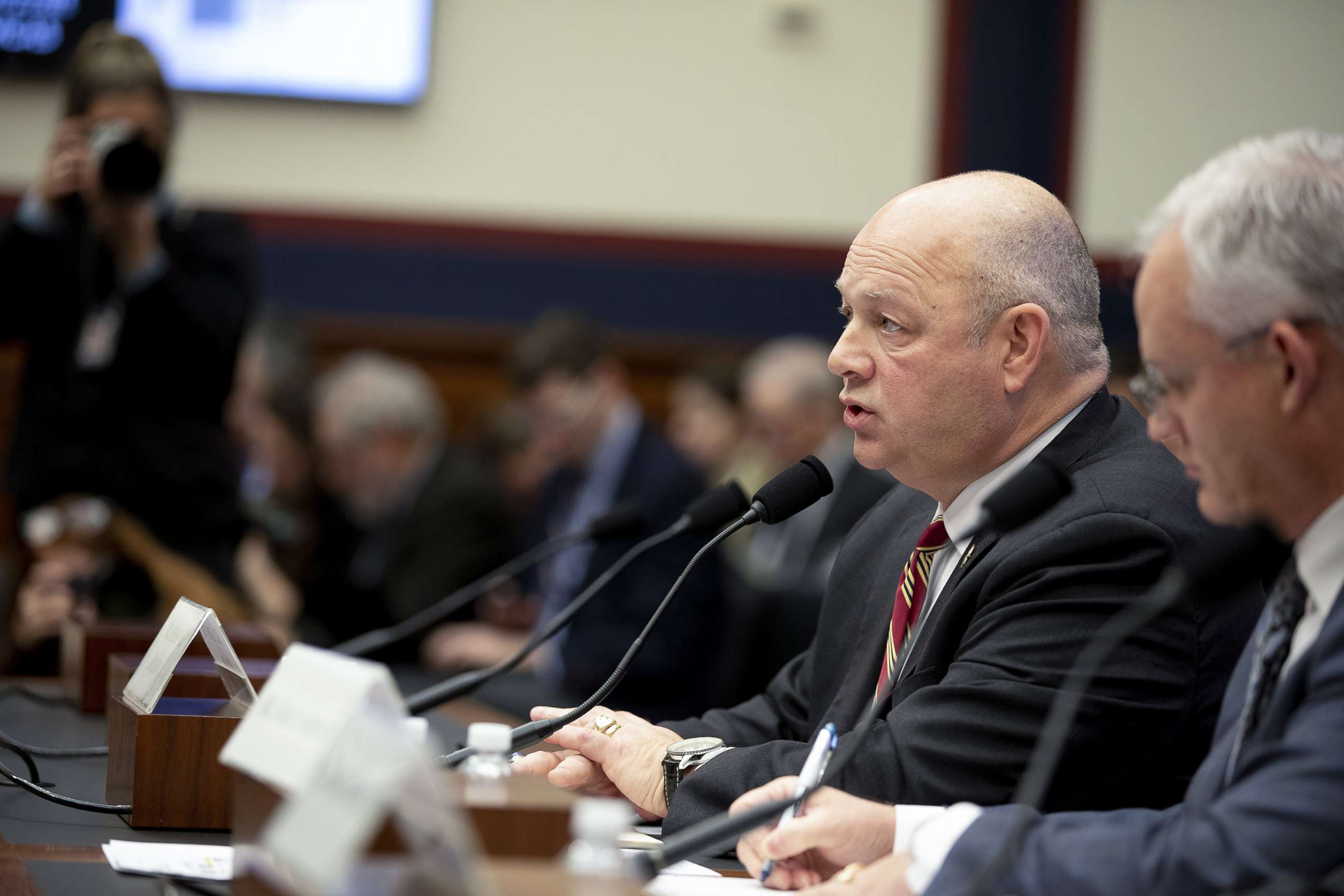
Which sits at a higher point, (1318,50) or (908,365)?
(1318,50)

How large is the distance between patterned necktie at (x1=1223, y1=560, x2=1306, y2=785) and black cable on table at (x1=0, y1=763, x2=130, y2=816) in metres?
0.97

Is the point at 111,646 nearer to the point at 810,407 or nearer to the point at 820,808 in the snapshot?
the point at 820,808

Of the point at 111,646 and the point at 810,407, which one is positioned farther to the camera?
the point at 810,407

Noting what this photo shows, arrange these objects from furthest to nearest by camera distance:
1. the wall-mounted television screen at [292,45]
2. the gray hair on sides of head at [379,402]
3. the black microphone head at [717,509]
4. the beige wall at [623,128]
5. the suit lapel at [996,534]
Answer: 1. the beige wall at [623,128]
2. the wall-mounted television screen at [292,45]
3. the gray hair on sides of head at [379,402]
4. the black microphone head at [717,509]
5. the suit lapel at [996,534]

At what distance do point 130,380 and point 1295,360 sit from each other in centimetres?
217

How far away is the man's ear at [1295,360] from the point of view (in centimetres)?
107

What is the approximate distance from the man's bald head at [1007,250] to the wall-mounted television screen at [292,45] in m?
3.96

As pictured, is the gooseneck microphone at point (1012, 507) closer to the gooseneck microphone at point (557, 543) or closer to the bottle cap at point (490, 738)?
the bottle cap at point (490, 738)

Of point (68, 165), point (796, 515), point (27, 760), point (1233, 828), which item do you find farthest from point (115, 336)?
point (1233, 828)

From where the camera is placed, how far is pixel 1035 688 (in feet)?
4.43

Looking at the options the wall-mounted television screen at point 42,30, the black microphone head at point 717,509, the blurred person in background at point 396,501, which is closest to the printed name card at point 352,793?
the black microphone head at point 717,509

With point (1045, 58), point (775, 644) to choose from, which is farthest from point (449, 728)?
point (1045, 58)

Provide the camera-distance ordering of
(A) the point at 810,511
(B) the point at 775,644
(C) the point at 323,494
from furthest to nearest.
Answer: (C) the point at 323,494, (A) the point at 810,511, (B) the point at 775,644

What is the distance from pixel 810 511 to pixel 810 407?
1.08ft
